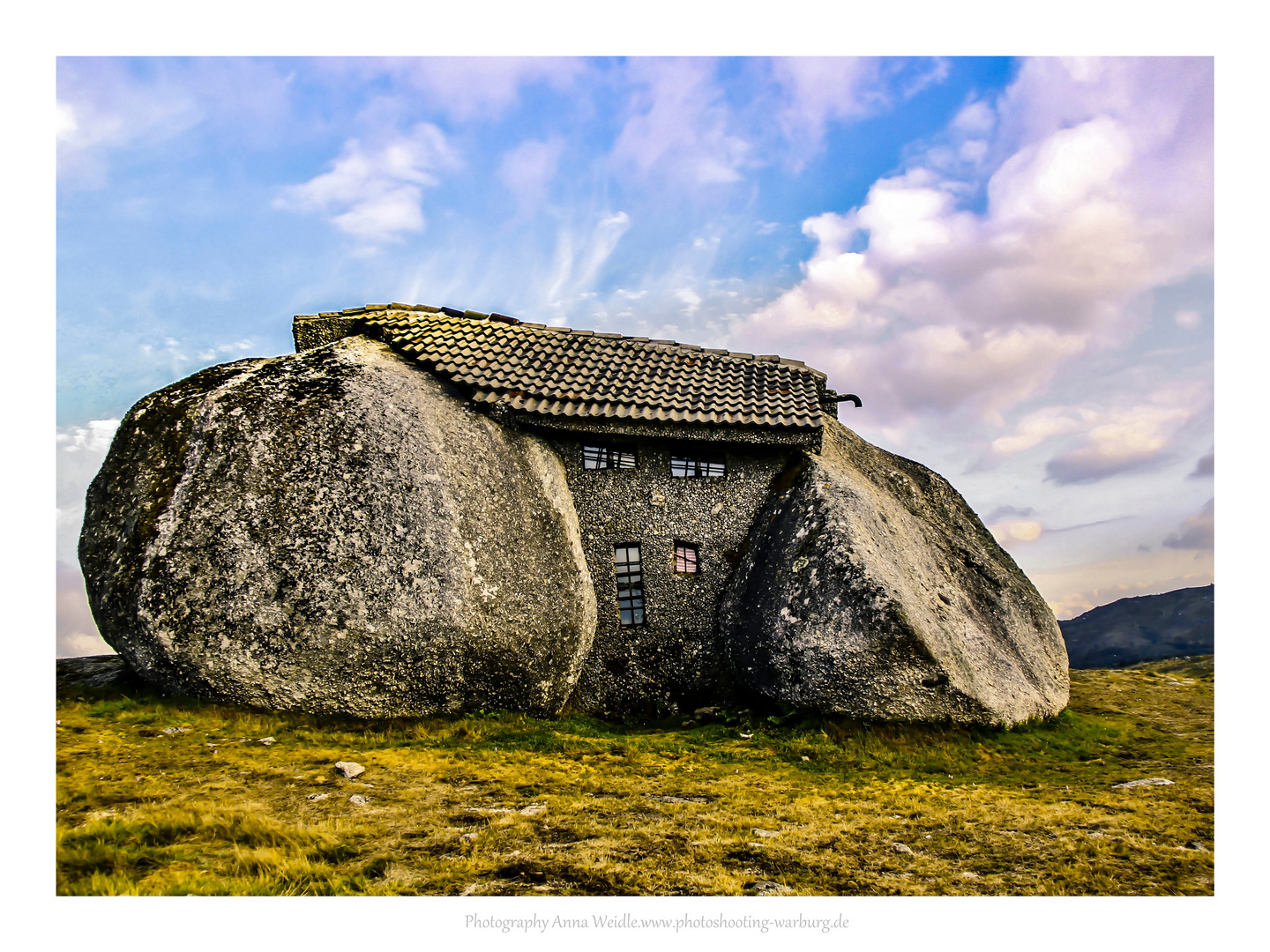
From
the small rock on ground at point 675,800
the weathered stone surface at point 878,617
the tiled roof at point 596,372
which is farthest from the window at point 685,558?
the small rock on ground at point 675,800

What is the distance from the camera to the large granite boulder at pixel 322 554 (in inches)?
446

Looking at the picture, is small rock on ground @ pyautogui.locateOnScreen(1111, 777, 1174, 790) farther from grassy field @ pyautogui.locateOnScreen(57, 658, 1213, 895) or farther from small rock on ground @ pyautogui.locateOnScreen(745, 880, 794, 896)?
small rock on ground @ pyautogui.locateOnScreen(745, 880, 794, 896)

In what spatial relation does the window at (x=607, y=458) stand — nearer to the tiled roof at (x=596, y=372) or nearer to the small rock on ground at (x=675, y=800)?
the tiled roof at (x=596, y=372)

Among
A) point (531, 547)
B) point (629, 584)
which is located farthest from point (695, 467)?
point (531, 547)

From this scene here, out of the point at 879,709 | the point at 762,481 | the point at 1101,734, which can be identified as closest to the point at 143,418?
the point at 762,481

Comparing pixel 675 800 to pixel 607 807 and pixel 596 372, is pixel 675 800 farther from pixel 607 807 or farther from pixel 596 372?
pixel 596 372

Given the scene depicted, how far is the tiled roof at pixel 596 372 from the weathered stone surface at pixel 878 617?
6.47 feet

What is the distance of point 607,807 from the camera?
9141 mm

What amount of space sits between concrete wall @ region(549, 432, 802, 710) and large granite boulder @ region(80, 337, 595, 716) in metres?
1.59

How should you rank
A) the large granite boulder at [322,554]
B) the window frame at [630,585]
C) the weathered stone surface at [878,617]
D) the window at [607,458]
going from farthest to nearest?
the window at [607,458]
the window frame at [630,585]
the weathered stone surface at [878,617]
the large granite boulder at [322,554]

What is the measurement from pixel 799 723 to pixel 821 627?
1.80 m

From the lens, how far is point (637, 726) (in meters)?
14.4

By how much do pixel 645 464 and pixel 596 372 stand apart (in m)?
2.47

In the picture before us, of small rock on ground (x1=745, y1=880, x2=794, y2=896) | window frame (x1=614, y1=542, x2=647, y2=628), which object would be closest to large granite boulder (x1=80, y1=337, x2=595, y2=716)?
window frame (x1=614, y1=542, x2=647, y2=628)
